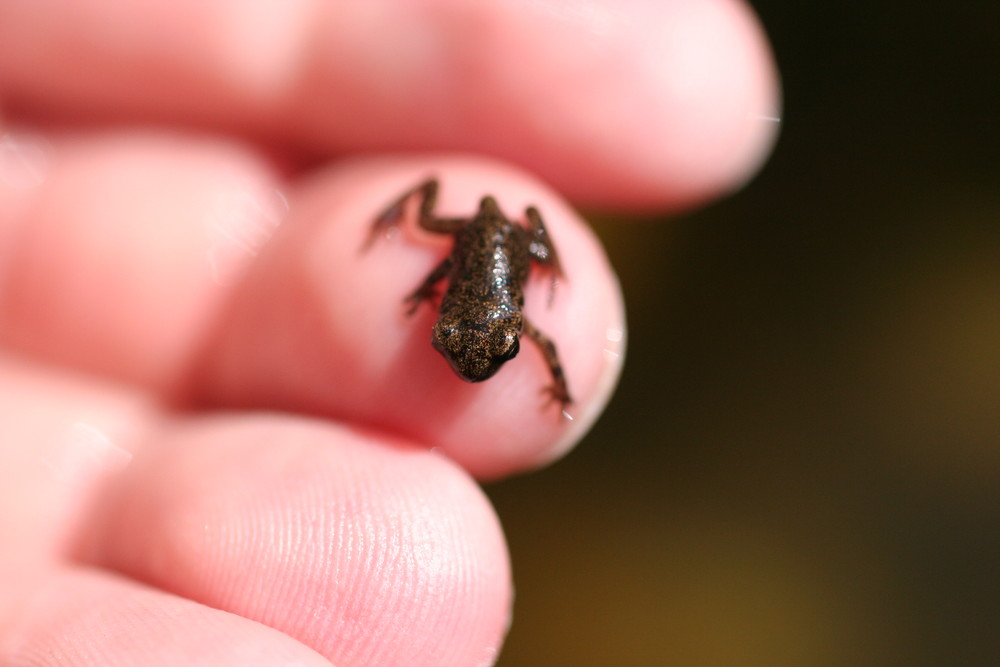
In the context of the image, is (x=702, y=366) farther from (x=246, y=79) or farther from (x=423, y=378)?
(x=246, y=79)

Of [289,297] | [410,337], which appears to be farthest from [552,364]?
[289,297]

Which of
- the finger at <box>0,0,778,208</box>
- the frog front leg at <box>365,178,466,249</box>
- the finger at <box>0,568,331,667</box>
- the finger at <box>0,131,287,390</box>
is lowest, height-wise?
the finger at <box>0,568,331,667</box>

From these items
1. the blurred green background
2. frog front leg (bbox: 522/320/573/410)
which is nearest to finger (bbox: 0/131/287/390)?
frog front leg (bbox: 522/320/573/410)

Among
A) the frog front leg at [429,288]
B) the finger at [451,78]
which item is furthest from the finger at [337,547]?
the finger at [451,78]

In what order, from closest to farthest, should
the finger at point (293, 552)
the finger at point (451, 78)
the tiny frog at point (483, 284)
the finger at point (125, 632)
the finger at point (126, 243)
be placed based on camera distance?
1. the finger at point (125, 632)
2. the finger at point (293, 552)
3. the tiny frog at point (483, 284)
4. the finger at point (451, 78)
5. the finger at point (126, 243)

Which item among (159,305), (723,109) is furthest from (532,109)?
(159,305)

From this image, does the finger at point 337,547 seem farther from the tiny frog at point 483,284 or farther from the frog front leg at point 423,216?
the frog front leg at point 423,216

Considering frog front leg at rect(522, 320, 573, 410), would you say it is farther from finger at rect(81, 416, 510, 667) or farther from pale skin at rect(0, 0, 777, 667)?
finger at rect(81, 416, 510, 667)
